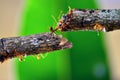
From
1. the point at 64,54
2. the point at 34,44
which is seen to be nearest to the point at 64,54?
the point at 64,54

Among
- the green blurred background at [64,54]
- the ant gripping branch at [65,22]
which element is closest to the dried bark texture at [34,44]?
the ant gripping branch at [65,22]

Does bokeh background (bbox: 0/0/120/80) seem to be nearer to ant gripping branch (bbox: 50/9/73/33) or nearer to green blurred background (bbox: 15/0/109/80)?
green blurred background (bbox: 15/0/109/80)

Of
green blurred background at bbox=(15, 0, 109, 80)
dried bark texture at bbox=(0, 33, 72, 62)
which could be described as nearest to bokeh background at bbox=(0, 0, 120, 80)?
green blurred background at bbox=(15, 0, 109, 80)

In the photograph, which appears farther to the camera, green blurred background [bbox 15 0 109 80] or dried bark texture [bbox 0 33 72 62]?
green blurred background [bbox 15 0 109 80]

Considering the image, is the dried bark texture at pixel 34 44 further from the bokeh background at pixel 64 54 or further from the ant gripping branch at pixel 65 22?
the bokeh background at pixel 64 54

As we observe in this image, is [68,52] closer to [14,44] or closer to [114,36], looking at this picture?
[14,44]

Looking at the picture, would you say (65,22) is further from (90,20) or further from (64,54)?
(64,54)

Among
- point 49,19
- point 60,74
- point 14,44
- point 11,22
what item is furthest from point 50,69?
point 11,22
